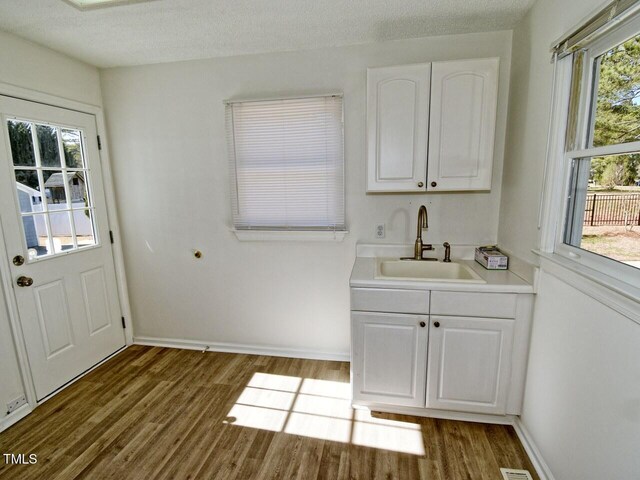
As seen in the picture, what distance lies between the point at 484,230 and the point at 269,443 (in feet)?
6.52

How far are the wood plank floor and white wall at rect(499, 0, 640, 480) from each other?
0.38 metres

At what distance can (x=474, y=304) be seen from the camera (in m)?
1.72

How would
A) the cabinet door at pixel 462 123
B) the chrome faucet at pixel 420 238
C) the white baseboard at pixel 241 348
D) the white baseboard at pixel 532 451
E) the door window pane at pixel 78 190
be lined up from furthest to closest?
the white baseboard at pixel 241 348, the door window pane at pixel 78 190, the chrome faucet at pixel 420 238, the cabinet door at pixel 462 123, the white baseboard at pixel 532 451

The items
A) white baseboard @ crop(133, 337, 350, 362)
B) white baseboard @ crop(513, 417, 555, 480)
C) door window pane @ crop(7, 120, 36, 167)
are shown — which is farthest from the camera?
white baseboard @ crop(133, 337, 350, 362)

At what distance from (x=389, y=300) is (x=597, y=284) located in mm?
923

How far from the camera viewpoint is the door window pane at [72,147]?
7.57ft

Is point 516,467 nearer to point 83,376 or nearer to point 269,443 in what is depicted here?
point 269,443

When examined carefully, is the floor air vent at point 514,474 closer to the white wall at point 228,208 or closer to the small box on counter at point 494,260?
the small box on counter at point 494,260

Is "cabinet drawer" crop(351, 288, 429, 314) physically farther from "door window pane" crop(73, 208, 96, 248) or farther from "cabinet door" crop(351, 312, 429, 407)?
"door window pane" crop(73, 208, 96, 248)

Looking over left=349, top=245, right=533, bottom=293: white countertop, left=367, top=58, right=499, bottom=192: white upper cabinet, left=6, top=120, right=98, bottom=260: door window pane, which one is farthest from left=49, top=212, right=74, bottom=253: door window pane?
left=367, top=58, right=499, bottom=192: white upper cabinet

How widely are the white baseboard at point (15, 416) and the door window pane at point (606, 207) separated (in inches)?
131

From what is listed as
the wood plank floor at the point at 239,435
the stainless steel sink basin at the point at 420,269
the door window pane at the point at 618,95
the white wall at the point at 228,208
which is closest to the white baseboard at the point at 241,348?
the white wall at the point at 228,208

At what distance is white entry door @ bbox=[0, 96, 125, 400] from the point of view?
1.99 metres

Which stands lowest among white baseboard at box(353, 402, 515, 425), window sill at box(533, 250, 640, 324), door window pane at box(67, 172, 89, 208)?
white baseboard at box(353, 402, 515, 425)
